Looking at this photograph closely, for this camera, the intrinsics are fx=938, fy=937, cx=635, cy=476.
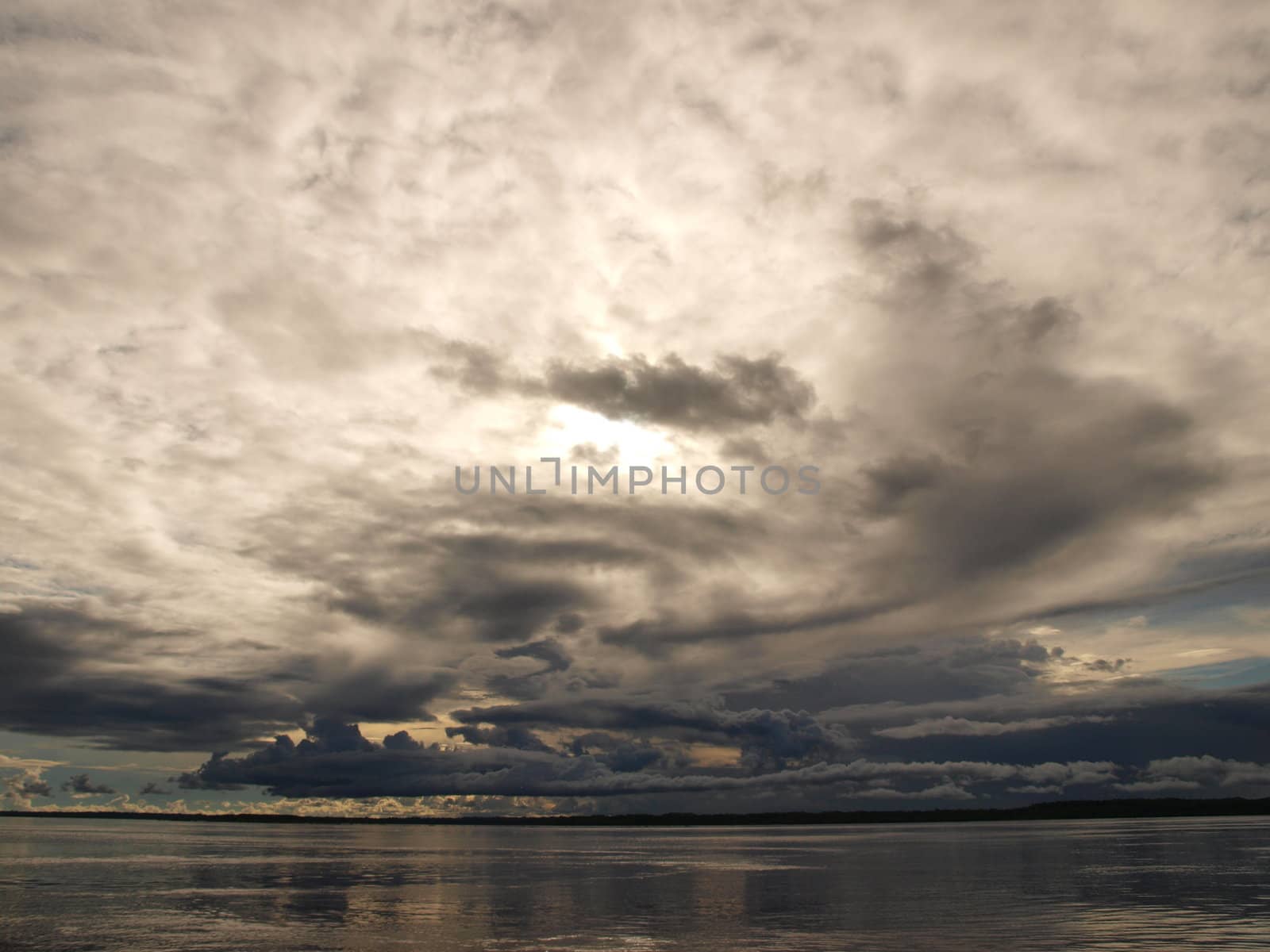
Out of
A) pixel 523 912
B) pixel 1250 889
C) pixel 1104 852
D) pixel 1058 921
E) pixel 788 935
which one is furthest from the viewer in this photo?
pixel 1104 852

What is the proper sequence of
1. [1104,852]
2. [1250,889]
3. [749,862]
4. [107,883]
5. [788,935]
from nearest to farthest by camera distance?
[788,935]
[1250,889]
[107,883]
[749,862]
[1104,852]

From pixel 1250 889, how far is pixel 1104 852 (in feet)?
252

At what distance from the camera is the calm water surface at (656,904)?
53.8 meters

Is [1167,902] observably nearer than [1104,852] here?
Yes

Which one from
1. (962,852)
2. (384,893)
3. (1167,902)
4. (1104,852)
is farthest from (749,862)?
(1167,902)

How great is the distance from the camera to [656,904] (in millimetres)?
75000

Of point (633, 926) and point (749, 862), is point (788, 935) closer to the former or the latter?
point (633, 926)

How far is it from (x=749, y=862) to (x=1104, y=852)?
57769mm

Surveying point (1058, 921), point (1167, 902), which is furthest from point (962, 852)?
point (1058, 921)

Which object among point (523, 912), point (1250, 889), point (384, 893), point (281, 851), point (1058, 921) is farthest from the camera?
point (281, 851)

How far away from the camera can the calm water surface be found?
53781mm

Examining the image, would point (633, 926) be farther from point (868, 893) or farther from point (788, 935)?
point (868, 893)

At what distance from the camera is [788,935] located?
55.1 m

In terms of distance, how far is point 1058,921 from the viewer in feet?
193
